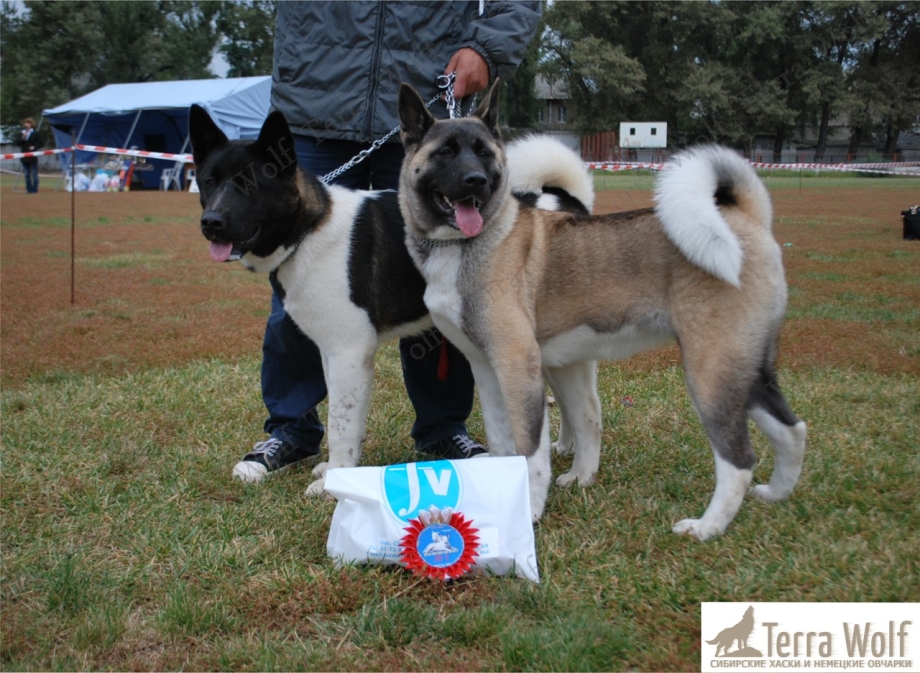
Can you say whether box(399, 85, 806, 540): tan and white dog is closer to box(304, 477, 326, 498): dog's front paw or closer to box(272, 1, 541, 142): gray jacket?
box(272, 1, 541, 142): gray jacket

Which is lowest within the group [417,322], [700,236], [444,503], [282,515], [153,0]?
[282,515]

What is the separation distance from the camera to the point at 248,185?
2959mm

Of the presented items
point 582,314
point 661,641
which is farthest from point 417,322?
point 661,641

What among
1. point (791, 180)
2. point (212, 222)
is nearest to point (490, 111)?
point (212, 222)

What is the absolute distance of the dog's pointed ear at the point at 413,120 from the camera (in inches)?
111

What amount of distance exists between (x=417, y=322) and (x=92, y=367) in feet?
10.1

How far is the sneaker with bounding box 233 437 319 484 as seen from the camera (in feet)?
10.7

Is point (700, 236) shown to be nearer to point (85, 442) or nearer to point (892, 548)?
point (892, 548)

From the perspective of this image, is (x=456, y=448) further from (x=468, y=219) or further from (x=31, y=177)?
(x=31, y=177)

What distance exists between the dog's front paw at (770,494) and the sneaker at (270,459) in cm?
194

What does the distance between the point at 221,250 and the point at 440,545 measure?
140 centimetres

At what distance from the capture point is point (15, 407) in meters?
4.29

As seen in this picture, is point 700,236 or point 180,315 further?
point 180,315

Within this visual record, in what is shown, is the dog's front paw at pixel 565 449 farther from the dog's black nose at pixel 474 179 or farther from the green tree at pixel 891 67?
the green tree at pixel 891 67
